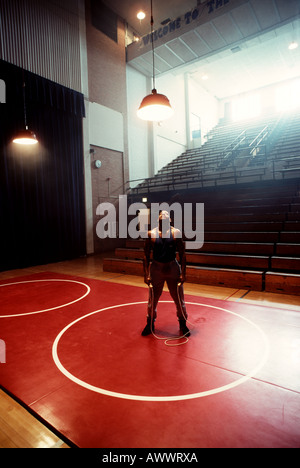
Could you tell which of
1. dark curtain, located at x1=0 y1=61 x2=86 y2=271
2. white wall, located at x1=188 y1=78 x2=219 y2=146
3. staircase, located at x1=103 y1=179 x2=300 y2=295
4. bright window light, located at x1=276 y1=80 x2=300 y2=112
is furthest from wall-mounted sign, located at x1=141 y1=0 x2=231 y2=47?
bright window light, located at x1=276 y1=80 x2=300 y2=112

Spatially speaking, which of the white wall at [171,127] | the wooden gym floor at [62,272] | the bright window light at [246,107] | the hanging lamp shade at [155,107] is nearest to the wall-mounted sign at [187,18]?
the white wall at [171,127]

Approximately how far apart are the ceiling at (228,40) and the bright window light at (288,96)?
4.42 feet

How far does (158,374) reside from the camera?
7.65 feet

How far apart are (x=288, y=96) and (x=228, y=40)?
979 centimetres

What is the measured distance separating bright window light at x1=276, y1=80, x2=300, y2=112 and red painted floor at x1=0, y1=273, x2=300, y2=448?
18110mm

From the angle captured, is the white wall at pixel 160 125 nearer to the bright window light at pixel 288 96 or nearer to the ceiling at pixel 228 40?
the ceiling at pixel 228 40

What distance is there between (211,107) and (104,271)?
15966mm

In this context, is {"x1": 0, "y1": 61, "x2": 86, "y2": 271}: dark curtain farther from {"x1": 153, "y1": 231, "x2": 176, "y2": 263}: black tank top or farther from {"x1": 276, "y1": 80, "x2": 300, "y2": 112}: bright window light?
{"x1": 276, "y1": 80, "x2": 300, "y2": 112}: bright window light

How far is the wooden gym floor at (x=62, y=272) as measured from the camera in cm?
167

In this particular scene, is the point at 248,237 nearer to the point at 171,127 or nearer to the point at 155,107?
the point at 155,107

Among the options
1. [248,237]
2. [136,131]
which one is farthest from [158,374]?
[136,131]

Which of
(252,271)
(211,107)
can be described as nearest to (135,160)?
(252,271)

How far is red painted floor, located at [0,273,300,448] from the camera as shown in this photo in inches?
66.9

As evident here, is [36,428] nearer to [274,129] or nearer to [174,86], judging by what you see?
[274,129]
